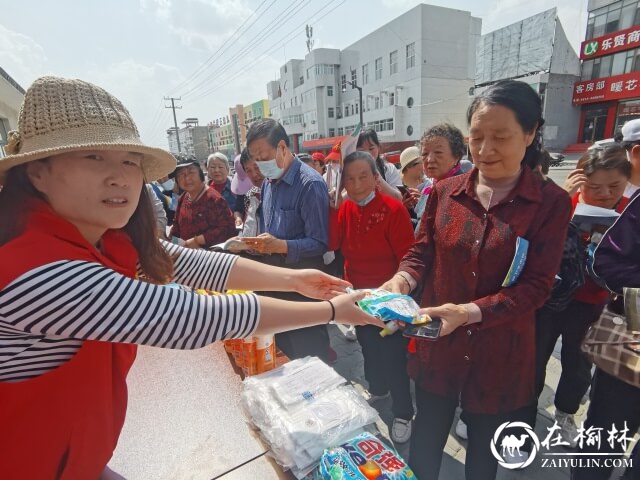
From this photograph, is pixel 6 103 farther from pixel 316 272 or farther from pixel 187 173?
pixel 316 272

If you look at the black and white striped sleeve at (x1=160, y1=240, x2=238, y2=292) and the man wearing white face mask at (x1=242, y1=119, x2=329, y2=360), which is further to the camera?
the man wearing white face mask at (x1=242, y1=119, x2=329, y2=360)

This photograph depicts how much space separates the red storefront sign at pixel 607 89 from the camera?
20.6 metres

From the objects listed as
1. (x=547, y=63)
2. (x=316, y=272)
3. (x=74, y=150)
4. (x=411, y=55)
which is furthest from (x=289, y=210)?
(x=411, y=55)

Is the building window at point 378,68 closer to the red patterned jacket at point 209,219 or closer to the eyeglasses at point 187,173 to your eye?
the eyeglasses at point 187,173

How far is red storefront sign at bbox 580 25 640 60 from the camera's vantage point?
813 inches

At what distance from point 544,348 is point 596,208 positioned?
95 centimetres

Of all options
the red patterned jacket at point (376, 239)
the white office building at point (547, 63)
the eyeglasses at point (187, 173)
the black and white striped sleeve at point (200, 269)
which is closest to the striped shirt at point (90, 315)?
the black and white striped sleeve at point (200, 269)

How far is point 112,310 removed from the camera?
84 centimetres

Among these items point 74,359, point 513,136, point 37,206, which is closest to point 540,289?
point 513,136

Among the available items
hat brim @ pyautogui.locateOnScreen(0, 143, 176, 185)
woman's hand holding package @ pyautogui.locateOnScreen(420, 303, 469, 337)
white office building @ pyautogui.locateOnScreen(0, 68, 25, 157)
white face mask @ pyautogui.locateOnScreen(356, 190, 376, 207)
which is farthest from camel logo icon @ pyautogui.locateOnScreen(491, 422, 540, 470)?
white office building @ pyautogui.locateOnScreen(0, 68, 25, 157)

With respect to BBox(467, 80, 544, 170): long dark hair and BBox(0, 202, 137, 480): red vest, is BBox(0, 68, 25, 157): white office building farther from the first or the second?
BBox(467, 80, 544, 170): long dark hair

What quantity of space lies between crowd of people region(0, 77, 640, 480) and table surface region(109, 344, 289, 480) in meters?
0.23

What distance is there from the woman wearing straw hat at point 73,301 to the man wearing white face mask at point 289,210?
1.39m

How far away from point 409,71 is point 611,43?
13572mm
